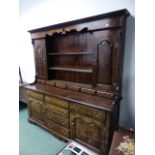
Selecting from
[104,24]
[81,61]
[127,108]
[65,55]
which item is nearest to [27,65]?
[65,55]

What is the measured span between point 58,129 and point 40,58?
55.6 inches

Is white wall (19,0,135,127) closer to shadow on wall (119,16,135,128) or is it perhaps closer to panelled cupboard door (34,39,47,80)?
shadow on wall (119,16,135,128)

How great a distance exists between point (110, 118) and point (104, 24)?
1230mm

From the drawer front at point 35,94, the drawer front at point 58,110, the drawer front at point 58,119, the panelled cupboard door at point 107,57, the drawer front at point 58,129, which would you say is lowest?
the drawer front at point 58,129

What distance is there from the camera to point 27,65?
11.5 ft

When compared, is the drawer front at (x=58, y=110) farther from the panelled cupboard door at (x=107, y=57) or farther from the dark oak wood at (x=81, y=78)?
the panelled cupboard door at (x=107, y=57)

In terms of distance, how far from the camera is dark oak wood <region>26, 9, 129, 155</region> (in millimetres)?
1765

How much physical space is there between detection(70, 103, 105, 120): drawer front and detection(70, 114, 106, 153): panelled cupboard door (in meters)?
0.06

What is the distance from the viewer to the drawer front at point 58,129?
7.28 feet

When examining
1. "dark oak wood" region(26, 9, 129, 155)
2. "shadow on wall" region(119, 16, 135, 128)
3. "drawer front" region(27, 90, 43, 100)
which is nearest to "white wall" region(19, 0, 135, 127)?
"shadow on wall" region(119, 16, 135, 128)

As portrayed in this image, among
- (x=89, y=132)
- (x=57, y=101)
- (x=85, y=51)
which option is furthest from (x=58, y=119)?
(x=85, y=51)

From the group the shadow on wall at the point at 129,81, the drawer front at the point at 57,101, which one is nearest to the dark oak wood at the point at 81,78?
the drawer front at the point at 57,101

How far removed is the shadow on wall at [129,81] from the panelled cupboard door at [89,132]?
56cm
